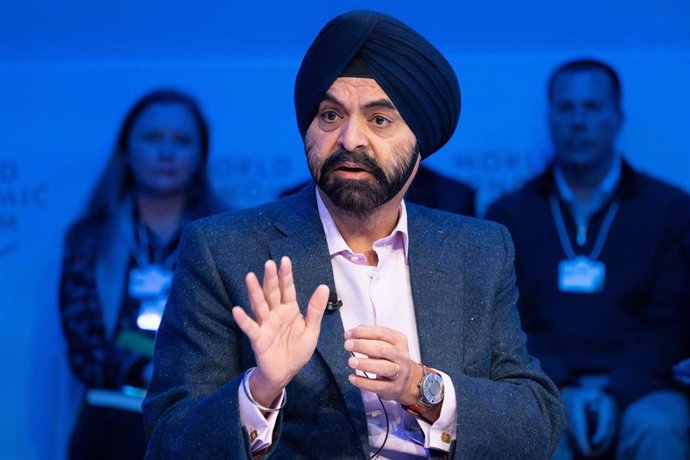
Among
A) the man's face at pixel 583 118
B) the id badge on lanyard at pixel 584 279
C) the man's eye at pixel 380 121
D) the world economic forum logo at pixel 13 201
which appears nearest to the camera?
the man's eye at pixel 380 121

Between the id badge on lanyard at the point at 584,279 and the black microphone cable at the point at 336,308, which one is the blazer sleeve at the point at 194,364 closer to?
the black microphone cable at the point at 336,308

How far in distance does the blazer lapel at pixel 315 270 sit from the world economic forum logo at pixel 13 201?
250cm

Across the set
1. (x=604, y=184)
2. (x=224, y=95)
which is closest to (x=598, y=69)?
(x=604, y=184)

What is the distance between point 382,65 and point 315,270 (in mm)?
487

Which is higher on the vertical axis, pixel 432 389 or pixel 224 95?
pixel 224 95

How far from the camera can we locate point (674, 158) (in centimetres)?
439

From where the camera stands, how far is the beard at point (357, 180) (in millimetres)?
2234

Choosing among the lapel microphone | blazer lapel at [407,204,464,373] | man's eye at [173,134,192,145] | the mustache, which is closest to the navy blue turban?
the mustache

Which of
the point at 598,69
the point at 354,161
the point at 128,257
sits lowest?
the point at 128,257

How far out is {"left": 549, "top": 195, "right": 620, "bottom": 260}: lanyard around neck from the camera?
168 inches

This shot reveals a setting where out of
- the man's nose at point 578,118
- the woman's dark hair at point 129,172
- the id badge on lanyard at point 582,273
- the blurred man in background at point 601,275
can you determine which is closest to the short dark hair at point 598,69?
the blurred man in background at point 601,275

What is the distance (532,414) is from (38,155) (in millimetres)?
3092

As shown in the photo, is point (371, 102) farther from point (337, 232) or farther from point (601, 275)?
point (601, 275)

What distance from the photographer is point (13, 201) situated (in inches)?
182
